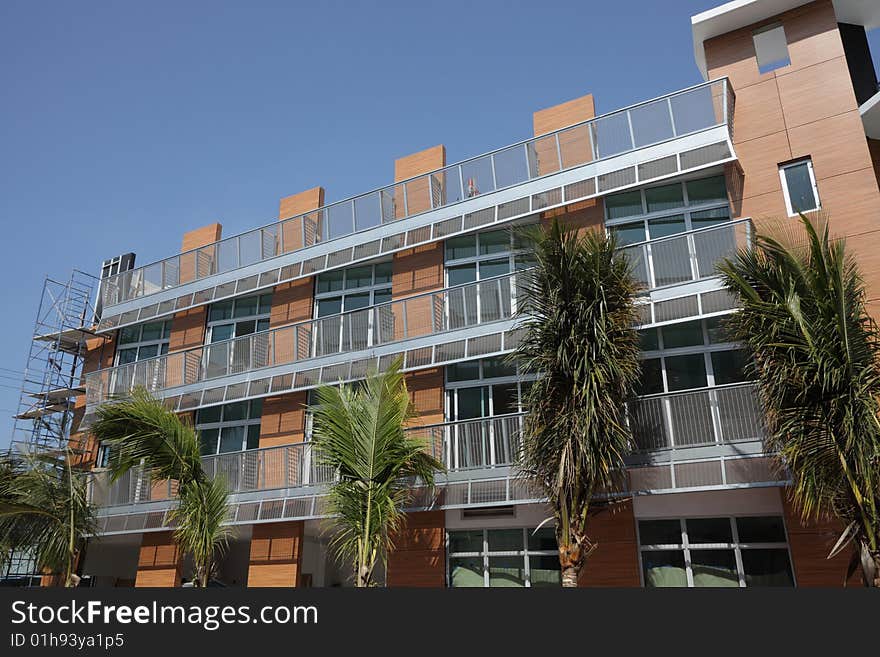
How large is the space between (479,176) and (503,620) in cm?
1167

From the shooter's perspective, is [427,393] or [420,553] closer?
[420,553]

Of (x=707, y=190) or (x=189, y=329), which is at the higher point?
(x=707, y=190)

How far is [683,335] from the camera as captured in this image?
502 inches

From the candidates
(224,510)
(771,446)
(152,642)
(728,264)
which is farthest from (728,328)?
(224,510)

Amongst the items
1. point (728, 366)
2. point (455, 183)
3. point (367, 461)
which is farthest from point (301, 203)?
point (728, 366)

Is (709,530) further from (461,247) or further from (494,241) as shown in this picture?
(461,247)

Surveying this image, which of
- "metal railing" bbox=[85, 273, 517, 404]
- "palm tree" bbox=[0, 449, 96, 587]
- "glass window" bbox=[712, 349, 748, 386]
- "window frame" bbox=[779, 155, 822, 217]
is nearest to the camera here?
"glass window" bbox=[712, 349, 748, 386]

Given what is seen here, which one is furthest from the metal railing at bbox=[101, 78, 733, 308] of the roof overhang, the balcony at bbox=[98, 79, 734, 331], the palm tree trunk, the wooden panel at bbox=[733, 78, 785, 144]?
the palm tree trunk

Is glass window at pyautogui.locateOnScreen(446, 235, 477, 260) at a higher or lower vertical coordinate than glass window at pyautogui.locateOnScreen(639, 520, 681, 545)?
higher

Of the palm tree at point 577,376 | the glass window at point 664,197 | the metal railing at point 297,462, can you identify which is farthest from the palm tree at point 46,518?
the glass window at point 664,197

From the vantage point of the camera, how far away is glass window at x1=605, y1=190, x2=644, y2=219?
1419 centimetres

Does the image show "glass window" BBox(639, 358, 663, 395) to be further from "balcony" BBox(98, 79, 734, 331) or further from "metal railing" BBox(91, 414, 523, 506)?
"balcony" BBox(98, 79, 734, 331)

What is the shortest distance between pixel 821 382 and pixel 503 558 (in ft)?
21.6

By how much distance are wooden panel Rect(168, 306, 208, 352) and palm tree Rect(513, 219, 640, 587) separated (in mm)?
10892
